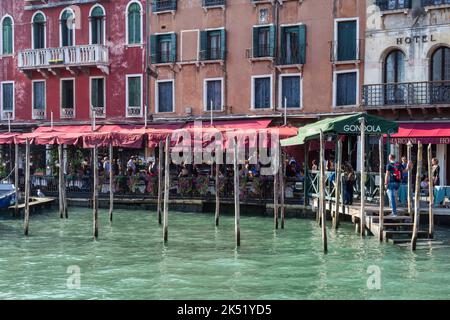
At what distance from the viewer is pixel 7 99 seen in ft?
122

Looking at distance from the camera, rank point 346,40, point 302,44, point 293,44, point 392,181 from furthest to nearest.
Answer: point 293,44
point 302,44
point 346,40
point 392,181

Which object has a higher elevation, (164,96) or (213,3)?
(213,3)

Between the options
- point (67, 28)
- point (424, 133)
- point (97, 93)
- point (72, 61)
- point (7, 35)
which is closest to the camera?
point (424, 133)

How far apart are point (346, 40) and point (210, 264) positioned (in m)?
15.8

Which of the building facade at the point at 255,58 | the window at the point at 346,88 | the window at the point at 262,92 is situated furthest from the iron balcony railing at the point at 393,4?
the window at the point at 262,92

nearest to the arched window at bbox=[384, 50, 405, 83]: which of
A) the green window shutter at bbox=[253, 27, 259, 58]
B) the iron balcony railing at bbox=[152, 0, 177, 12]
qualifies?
the green window shutter at bbox=[253, 27, 259, 58]

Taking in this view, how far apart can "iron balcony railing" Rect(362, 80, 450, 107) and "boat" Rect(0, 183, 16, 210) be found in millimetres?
13269

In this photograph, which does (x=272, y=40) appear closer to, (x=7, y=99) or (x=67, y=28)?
(x=67, y=28)

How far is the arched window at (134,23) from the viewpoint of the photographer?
112 feet

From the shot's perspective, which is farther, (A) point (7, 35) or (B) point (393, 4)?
(A) point (7, 35)

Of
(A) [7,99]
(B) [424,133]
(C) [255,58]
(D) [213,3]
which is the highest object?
(D) [213,3]

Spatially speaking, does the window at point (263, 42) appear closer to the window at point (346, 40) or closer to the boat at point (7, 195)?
the window at point (346, 40)

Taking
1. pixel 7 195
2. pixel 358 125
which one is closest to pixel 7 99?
pixel 7 195
